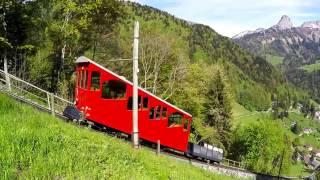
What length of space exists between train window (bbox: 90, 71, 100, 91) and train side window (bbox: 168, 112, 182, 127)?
22.3 ft

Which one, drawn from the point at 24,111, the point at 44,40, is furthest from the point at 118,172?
the point at 44,40

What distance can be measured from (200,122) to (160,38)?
1299cm

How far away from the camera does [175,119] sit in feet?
113

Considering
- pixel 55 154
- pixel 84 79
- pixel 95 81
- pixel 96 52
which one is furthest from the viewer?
pixel 96 52

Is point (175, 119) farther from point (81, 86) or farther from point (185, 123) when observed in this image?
point (81, 86)

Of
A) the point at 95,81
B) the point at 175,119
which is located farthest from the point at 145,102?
the point at 175,119

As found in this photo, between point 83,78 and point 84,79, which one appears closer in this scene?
point 84,79

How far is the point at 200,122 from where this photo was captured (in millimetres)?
65250

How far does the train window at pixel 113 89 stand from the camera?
93.9 ft

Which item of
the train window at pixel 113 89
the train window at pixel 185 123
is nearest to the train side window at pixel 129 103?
the train window at pixel 113 89

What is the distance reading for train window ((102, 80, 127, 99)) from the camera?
93.9ft

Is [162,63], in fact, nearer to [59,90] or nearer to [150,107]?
[59,90]

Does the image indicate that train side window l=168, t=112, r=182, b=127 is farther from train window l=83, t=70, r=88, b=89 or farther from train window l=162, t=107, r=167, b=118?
train window l=83, t=70, r=88, b=89

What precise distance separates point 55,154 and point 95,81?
17.8 m
